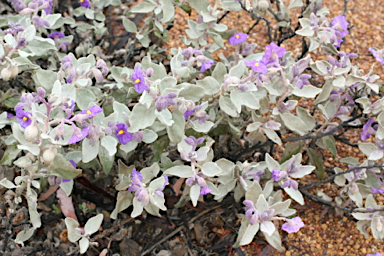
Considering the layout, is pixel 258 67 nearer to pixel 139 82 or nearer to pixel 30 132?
pixel 139 82

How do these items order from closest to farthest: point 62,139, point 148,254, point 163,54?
1. point 62,139
2. point 148,254
3. point 163,54

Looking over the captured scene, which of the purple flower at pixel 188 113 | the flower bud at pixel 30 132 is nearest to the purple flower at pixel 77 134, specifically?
the flower bud at pixel 30 132

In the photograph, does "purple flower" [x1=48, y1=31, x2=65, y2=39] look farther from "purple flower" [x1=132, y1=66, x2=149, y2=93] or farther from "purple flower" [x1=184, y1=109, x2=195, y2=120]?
"purple flower" [x1=184, y1=109, x2=195, y2=120]

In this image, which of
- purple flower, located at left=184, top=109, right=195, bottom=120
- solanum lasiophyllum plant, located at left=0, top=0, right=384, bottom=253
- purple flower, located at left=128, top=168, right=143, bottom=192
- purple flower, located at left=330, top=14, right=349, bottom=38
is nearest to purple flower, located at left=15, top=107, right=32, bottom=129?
solanum lasiophyllum plant, located at left=0, top=0, right=384, bottom=253

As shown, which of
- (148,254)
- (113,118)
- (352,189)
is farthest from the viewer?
(148,254)

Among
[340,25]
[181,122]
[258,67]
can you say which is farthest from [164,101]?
[340,25]

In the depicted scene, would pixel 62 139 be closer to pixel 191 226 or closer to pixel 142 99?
pixel 142 99

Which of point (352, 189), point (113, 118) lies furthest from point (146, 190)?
point (352, 189)
